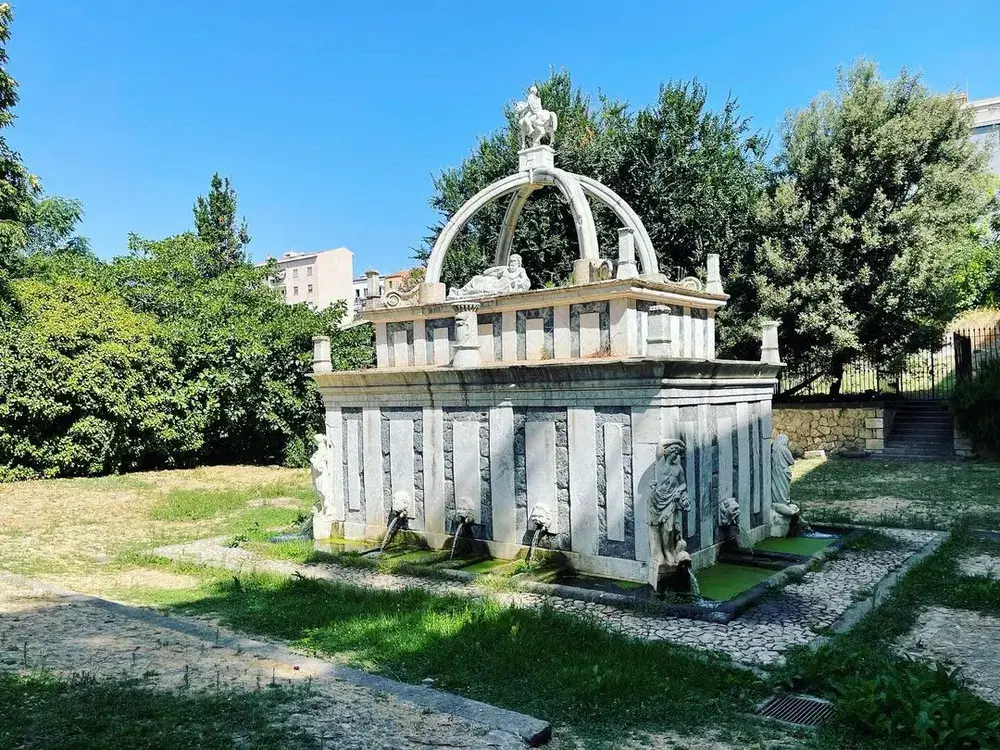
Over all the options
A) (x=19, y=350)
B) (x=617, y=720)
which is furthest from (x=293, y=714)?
(x=19, y=350)

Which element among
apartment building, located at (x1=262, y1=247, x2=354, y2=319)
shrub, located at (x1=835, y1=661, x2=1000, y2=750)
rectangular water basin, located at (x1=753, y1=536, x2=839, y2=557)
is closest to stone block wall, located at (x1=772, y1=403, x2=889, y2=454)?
rectangular water basin, located at (x1=753, y1=536, x2=839, y2=557)

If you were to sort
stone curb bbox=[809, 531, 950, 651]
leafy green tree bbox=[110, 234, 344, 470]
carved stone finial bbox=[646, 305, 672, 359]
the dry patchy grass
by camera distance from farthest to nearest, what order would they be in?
leafy green tree bbox=[110, 234, 344, 470]
the dry patchy grass
carved stone finial bbox=[646, 305, 672, 359]
stone curb bbox=[809, 531, 950, 651]

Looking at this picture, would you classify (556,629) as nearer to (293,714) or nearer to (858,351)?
(293,714)

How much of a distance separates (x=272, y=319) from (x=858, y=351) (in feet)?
53.5

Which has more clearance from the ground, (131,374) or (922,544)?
(131,374)

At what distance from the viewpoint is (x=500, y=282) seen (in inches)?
415

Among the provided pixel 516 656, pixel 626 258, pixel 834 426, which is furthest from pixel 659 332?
pixel 834 426

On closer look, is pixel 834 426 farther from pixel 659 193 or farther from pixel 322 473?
pixel 322 473

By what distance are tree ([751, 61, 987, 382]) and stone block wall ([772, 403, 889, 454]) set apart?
1255mm

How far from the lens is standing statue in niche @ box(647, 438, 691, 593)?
296 inches

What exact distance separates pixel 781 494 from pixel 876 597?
2.88m

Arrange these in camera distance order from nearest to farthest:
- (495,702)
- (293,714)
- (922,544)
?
(293,714), (495,702), (922,544)

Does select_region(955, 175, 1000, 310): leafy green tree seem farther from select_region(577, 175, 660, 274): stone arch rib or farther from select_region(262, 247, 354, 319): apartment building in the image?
select_region(262, 247, 354, 319): apartment building

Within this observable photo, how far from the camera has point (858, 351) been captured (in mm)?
20109
